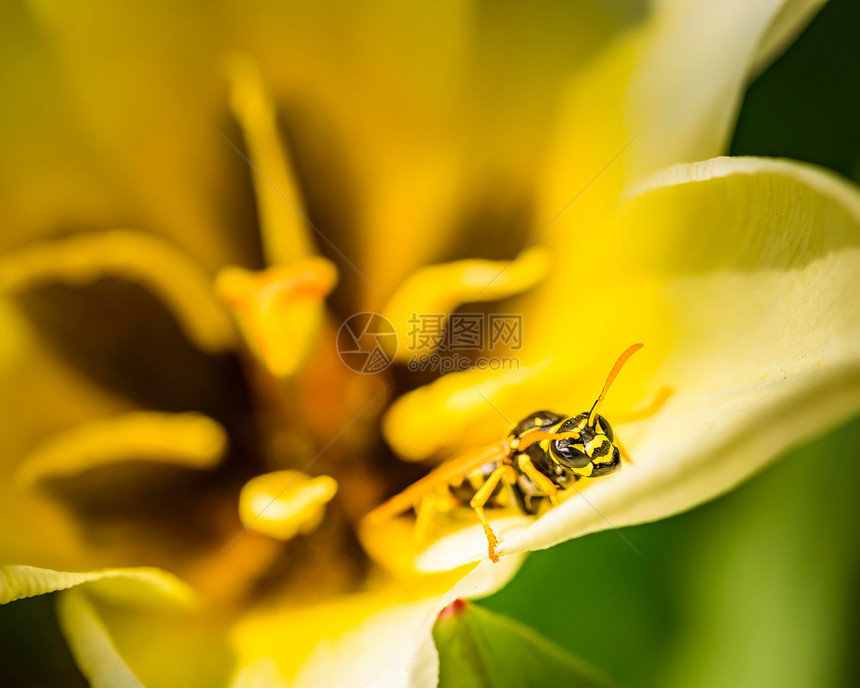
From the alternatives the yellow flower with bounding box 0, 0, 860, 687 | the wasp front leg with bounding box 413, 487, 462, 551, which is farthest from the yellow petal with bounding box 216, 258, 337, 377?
the wasp front leg with bounding box 413, 487, 462, 551

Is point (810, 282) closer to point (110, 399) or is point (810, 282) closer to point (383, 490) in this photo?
point (383, 490)

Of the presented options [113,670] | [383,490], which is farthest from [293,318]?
[113,670]

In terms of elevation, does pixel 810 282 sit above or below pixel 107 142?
below

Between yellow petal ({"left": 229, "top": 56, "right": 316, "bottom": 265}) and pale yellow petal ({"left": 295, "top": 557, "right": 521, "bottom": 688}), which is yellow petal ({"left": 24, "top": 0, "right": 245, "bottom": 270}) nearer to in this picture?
yellow petal ({"left": 229, "top": 56, "right": 316, "bottom": 265})

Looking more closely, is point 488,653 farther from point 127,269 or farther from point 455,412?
point 127,269

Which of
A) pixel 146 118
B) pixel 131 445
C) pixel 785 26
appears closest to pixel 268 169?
pixel 146 118
